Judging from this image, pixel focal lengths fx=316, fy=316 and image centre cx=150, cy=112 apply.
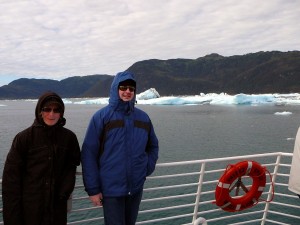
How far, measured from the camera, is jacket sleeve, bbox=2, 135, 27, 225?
169 centimetres

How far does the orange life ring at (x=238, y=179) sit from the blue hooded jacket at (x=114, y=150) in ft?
3.08

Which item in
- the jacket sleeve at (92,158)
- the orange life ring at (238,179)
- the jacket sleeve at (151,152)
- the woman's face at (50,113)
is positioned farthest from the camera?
the orange life ring at (238,179)

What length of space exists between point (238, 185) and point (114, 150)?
1.36 metres

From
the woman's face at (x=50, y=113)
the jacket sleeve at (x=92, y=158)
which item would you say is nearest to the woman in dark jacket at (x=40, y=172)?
the woman's face at (x=50, y=113)

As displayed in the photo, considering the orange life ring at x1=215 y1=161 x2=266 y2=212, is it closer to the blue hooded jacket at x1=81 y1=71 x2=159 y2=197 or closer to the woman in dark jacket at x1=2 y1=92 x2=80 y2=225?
the blue hooded jacket at x1=81 y1=71 x2=159 y2=197

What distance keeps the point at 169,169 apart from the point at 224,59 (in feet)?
553

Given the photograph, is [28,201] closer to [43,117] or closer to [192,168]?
[43,117]

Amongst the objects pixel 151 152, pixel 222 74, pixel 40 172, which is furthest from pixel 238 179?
pixel 222 74

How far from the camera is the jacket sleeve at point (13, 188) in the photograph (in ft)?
5.55

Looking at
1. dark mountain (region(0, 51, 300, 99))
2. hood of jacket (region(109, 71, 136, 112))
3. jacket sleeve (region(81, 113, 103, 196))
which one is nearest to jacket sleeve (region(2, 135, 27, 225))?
jacket sleeve (region(81, 113, 103, 196))

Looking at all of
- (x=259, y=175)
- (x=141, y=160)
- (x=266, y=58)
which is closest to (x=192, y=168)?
(x=259, y=175)

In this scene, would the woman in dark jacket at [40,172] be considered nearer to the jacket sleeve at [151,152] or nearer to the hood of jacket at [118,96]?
the hood of jacket at [118,96]

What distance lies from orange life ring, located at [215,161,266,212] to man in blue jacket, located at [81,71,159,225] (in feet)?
3.04

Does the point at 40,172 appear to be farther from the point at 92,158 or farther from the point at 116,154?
the point at 116,154
